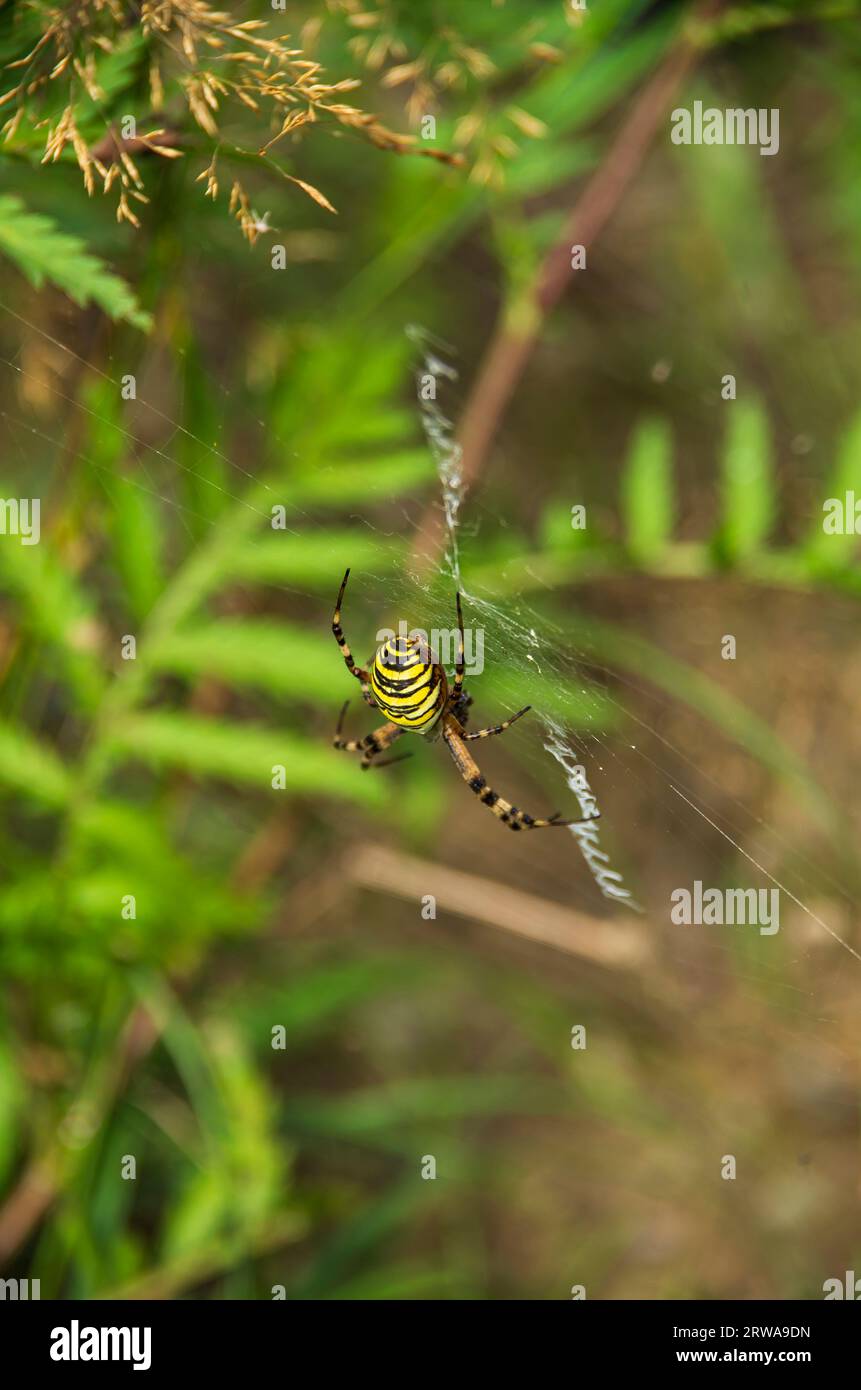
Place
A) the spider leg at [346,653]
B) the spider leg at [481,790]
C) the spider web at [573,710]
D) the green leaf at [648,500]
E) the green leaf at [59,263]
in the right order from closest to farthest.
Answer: the green leaf at [59,263], the spider web at [573,710], the spider leg at [346,653], the spider leg at [481,790], the green leaf at [648,500]

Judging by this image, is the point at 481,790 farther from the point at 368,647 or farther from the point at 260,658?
the point at 260,658

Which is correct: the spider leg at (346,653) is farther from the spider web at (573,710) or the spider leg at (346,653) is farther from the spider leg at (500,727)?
the spider leg at (500,727)

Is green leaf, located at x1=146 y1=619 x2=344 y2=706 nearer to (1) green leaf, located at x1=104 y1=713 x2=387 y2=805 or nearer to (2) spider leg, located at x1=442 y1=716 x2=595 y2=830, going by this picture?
(1) green leaf, located at x1=104 y1=713 x2=387 y2=805

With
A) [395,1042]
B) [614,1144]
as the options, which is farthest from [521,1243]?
[395,1042]

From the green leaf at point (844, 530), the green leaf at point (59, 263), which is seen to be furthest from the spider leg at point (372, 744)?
the green leaf at point (59, 263)

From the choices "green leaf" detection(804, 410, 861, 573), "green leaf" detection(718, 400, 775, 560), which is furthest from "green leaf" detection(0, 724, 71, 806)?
"green leaf" detection(804, 410, 861, 573)
